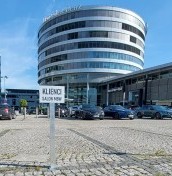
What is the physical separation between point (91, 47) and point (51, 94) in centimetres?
8787

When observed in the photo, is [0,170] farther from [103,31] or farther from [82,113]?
[103,31]

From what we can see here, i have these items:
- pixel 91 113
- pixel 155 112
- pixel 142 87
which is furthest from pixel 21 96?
pixel 91 113

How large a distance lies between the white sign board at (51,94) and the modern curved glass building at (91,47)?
283 ft

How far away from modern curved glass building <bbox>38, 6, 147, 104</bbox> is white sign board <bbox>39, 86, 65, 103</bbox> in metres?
86.4

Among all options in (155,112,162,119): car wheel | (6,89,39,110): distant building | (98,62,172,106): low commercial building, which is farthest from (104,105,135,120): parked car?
(6,89,39,110): distant building

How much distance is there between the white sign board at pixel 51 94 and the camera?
24.7ft

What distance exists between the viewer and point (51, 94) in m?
7.61

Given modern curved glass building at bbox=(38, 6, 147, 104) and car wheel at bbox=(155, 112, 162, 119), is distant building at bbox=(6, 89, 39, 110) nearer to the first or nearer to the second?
modern curved glass building at bbox=(38, 6, 147, 104)

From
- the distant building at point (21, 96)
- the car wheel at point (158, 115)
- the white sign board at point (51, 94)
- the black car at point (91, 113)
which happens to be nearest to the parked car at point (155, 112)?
the car wheel at point (158, 115)

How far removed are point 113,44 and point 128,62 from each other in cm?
705

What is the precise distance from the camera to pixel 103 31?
94125 mm

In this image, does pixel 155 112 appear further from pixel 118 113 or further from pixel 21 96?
pixel 21 96

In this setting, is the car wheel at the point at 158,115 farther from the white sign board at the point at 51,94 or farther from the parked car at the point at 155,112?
the white sign board at the point at 51,94

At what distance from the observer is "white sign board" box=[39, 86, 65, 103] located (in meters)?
7.54
